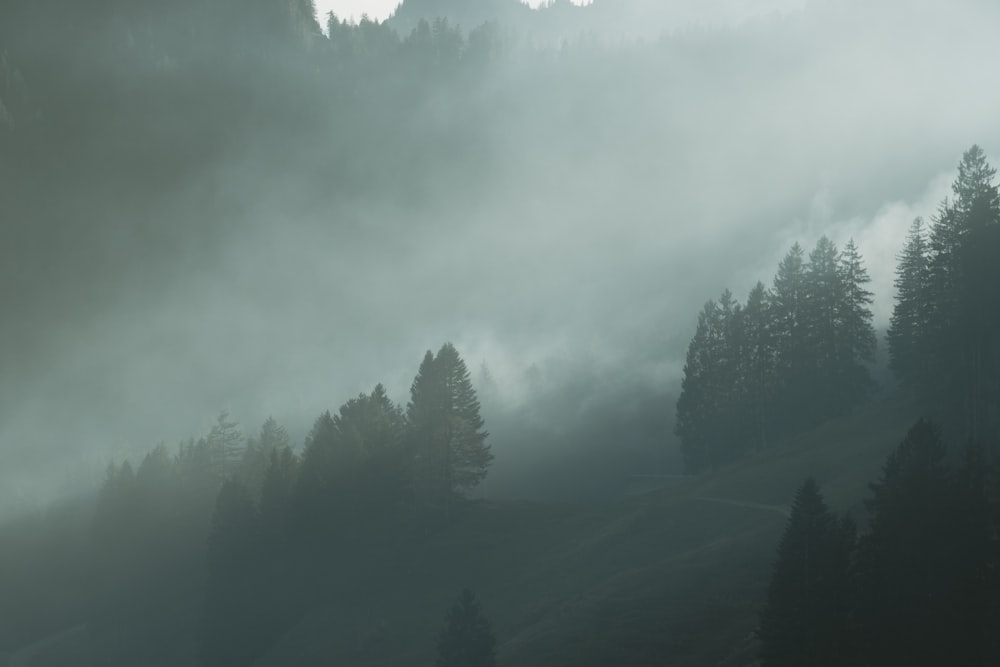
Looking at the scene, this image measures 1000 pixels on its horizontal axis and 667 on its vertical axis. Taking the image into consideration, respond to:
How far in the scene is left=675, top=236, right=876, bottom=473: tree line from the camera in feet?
265

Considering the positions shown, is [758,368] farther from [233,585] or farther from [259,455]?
[259,455]

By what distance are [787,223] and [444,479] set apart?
128 metres

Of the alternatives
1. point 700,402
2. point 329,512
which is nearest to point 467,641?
point 329,512

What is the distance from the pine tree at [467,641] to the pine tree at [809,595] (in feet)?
47.6

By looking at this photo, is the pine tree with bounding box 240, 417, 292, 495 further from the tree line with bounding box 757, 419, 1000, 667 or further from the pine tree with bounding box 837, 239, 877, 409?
the tree line with bounding box 757, 419, 1000, 667

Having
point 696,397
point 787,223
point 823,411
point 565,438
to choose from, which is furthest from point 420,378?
point 787,223

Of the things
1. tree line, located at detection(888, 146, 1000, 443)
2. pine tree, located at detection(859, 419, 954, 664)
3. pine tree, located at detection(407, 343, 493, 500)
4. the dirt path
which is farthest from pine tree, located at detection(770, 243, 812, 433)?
pine tree, located at detection(859, 419, 954, 664)

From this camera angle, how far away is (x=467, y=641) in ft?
153

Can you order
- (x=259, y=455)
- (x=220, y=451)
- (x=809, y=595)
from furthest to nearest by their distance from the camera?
(x=220, y=451)
(x=259, y=455)
(x=809, y=595)

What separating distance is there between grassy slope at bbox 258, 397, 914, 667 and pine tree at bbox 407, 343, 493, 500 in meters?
3.76

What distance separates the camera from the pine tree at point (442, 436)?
3312 inches

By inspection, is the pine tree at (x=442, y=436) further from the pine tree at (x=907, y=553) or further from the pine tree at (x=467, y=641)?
the pine tree at (x=907, y=553)

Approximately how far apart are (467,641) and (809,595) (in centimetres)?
1751

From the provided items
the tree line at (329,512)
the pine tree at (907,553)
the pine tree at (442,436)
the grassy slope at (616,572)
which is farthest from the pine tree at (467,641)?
the pine tree at (442,436)
